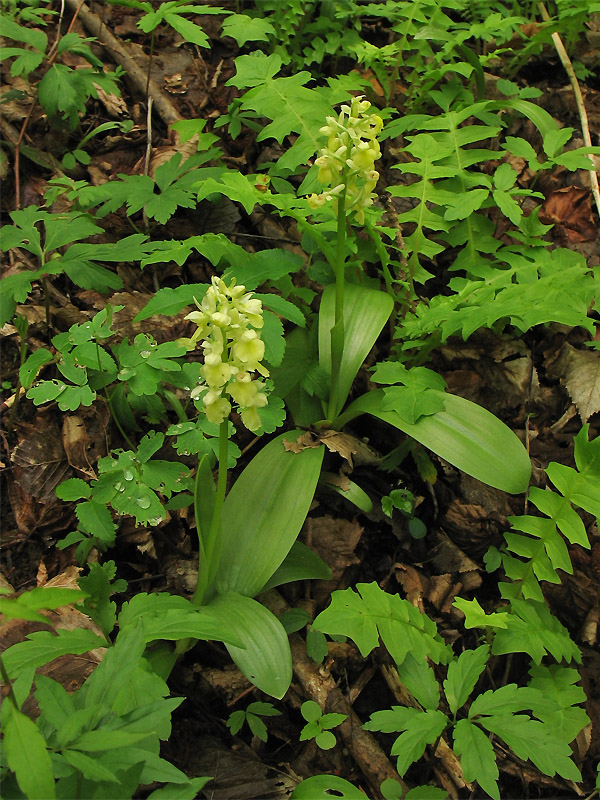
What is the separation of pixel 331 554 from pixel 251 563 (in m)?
0.43

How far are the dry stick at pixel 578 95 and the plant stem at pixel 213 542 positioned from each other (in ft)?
7.97

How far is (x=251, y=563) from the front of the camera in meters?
2.12

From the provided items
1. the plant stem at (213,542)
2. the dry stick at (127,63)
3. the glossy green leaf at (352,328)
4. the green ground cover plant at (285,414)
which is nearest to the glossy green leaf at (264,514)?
the green ground cover plant at (285,414)

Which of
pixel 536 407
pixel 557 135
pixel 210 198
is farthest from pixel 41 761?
pixel 557 135

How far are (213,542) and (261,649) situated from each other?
0.34 metres

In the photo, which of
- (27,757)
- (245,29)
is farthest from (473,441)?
(245,29)

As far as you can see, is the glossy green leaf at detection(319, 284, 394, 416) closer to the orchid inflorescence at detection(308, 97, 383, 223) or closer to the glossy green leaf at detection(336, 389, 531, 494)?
the glossy green leaf at detection(336, 389, 531, 494)

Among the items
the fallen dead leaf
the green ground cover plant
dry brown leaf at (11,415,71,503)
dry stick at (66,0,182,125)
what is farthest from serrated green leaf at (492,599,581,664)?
dry stick at (66,0,182,125)

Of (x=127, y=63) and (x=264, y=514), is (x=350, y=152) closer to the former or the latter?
(x=264, y=514)

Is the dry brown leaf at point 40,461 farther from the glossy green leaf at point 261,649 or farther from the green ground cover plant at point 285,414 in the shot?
the glossy green leaf at point 261,649

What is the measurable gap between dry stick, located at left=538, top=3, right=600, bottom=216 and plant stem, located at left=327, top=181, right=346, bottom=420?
1.63m

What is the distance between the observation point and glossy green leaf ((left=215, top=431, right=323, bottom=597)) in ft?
6.93

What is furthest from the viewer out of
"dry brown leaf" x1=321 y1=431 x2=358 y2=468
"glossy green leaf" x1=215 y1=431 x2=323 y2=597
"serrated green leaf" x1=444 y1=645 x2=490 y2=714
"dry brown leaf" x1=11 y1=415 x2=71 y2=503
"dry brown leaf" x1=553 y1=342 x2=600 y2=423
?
"dry brown leaf" x1=553 y1=342 x2=600 y2=423

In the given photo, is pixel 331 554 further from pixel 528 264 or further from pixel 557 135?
pixel 557 135
